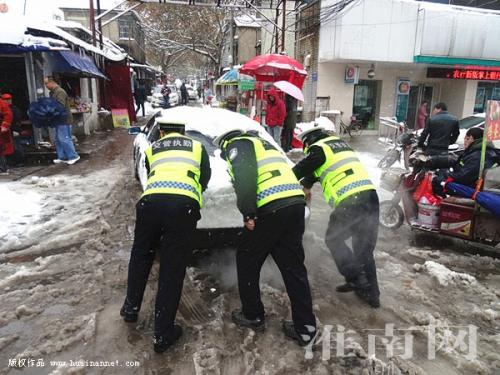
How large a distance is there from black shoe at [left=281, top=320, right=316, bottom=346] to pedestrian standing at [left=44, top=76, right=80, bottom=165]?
8200 mm

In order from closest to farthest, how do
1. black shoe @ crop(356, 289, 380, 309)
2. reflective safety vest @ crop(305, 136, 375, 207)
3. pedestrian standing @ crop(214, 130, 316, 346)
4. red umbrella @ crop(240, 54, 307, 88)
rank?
pedestrian standing @ crop(214, 130, 316, 346), reflective safety vest @ crop(305, 136, 375, 207), black shoe @ crop(356, 289, 380, 309), red umbrella @ crop(240, 54, 307, 88)

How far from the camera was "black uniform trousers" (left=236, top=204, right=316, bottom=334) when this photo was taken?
3039mm

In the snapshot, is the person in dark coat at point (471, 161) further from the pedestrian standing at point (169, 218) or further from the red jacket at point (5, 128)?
the red jacket at point (5, 128)

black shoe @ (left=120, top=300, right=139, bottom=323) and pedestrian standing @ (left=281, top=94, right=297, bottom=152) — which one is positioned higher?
pedestrian standing @ (left=281, top=94, right=297, bottom=152)

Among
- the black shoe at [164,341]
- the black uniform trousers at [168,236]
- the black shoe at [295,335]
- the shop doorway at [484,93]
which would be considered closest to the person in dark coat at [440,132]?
the black shoe at [295,335]

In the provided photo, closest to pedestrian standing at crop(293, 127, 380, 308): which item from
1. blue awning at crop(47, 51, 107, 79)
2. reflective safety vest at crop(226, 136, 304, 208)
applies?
reflective safety vest at crop(226, 136, 304, 208)

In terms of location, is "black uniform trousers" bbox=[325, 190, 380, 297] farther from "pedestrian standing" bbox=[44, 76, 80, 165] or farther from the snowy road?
"pedestrian standing" bbox=[44, 76, 80, 165]

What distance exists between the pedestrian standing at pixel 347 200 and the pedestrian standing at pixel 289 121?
808cm

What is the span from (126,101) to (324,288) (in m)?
15.5

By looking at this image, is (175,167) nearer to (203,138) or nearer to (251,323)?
(251,323)

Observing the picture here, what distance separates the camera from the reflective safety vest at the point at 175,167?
2961 millimetres

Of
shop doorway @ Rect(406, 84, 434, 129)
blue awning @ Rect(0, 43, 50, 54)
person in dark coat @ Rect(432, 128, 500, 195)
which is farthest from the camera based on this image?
shop doorway @ Rect(406, 84, 434, 129)

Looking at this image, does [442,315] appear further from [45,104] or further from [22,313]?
[45,104]

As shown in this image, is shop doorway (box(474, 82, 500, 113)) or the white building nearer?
the white building
